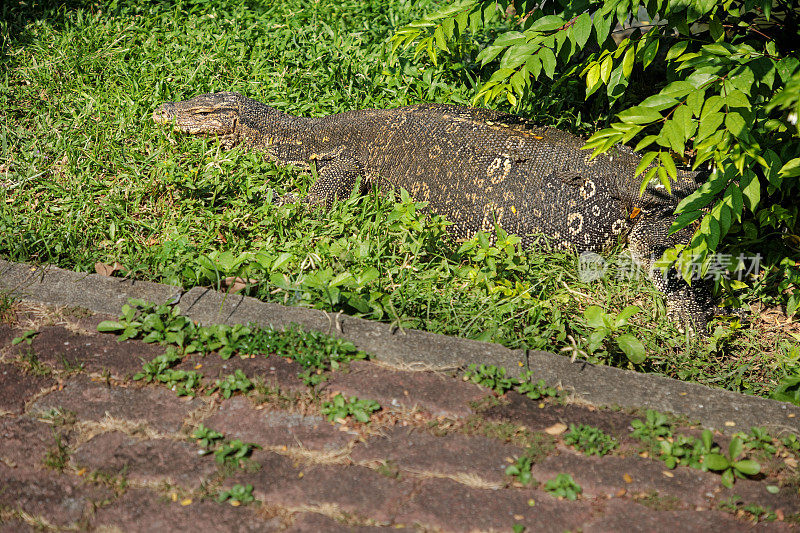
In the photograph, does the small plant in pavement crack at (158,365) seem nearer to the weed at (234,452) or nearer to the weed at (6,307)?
the weed at (234,452)

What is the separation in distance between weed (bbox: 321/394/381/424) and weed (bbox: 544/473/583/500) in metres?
0.72

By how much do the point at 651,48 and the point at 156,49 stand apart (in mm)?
4382

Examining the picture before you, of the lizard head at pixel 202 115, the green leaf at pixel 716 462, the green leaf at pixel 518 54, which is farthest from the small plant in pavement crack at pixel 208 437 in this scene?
the lizard head at pixel 202 115

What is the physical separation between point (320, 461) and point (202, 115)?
3665mm

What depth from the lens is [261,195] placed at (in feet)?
15.4

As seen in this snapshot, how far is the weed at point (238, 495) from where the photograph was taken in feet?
7.25

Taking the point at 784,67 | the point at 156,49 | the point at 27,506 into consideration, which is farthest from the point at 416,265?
the point at 156,49

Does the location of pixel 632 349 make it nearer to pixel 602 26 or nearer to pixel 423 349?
pixel 423 349

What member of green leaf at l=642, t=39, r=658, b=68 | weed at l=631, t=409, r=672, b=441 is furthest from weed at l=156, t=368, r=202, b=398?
green leaf at l=642, t=39, r=658, b=68

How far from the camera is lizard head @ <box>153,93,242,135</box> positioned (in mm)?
5211

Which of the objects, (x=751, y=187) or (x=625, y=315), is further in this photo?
(x=625, y=315)

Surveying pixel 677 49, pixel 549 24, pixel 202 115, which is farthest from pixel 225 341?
pixel 202 115

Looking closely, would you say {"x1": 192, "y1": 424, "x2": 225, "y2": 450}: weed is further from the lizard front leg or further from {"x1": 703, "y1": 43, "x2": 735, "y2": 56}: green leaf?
{"x1": 703, "y1": 43, "x2": 735, "y2": 56}: green leaf

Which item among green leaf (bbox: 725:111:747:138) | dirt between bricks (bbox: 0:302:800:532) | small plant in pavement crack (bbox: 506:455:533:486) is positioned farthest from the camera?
green leaf (bbox: 725:111:747:138)
